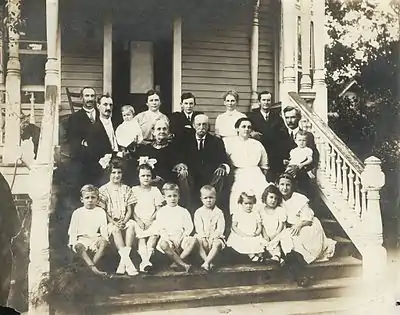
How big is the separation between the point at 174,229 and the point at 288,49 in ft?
2.89

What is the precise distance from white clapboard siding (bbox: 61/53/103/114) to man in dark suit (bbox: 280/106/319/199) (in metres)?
0.78

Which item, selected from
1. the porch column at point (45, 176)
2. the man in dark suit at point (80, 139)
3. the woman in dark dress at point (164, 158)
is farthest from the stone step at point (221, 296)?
the man in dark suit at point (80, 139)

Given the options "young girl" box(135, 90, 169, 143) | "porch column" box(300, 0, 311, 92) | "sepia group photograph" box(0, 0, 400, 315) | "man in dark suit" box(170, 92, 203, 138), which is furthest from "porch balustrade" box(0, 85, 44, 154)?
"porch column" box(300, 0, 311, 92)

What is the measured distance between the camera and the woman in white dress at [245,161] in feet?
8.16

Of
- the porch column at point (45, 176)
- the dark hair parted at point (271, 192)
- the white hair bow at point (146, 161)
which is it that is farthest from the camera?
the dark hair parted at point (271, 192)

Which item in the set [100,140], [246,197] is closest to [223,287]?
[246,197]

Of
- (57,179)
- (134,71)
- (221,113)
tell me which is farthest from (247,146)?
(57,179)

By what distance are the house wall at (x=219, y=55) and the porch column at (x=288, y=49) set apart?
0.07 m

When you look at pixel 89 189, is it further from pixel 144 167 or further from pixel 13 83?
pixel 13 83

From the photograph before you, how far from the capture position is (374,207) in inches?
102

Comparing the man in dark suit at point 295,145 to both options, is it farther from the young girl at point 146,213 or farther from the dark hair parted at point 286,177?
the young girl at point 146,213

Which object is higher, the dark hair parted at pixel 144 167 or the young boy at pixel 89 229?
the dark hair parted at pixel 144 167

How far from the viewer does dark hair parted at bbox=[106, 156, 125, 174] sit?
2.38 meters

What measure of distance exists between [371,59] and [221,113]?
72cm
